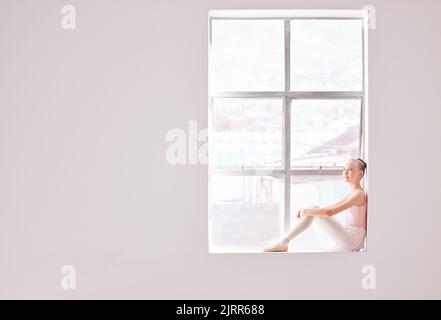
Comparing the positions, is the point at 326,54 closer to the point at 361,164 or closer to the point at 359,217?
the point at 361,164

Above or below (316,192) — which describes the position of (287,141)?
above

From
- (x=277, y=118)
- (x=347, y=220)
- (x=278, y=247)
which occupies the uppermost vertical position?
(x=277, y=118)

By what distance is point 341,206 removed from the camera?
2.90 meters

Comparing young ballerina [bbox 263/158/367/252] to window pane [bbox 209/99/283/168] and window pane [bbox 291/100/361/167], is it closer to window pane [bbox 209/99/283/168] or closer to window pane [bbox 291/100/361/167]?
window pane [bbox 291/100/361/167]

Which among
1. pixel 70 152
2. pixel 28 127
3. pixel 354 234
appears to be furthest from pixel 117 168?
pixel 354 234

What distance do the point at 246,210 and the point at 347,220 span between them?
56cm

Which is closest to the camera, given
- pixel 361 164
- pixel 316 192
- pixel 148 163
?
pixel 148 163

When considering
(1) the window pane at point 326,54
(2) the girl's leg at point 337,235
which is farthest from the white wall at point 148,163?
(1) the window pane at point 326,54

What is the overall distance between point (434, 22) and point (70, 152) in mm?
2052

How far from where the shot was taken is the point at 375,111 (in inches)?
113

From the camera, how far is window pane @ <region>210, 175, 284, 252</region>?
119 inches

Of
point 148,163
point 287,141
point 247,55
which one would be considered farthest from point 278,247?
point 247,55

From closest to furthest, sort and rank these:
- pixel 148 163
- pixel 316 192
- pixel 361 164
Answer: pixel 148 163
pixel 361 164
pixel 316 192
